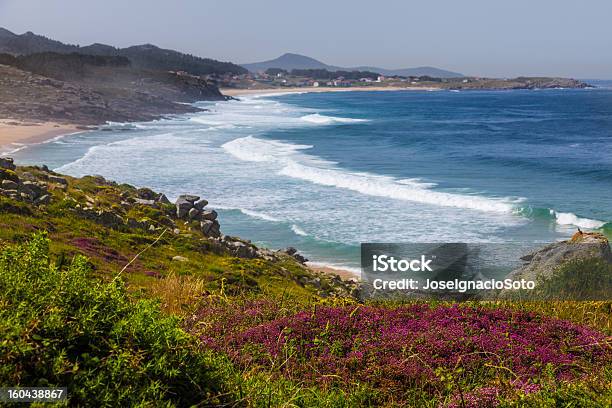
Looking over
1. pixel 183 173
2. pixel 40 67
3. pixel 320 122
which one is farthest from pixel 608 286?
pixel 40 67

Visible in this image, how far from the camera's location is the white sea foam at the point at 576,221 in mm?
27375

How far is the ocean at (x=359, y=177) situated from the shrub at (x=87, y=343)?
676 inches

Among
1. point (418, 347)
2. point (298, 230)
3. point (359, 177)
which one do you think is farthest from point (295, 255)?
point (359, 177)

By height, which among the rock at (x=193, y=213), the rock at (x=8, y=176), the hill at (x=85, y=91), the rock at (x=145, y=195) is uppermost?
the hill at (x=85, y=91)

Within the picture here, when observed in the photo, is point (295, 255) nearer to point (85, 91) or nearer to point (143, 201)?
point (143, 201)

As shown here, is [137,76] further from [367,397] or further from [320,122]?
[367,397]

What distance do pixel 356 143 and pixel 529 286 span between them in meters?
51.1

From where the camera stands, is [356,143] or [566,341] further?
[356,143]

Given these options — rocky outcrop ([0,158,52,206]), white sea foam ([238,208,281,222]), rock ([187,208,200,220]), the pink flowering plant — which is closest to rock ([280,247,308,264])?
rock ([187,208,200,220])

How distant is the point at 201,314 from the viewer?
6871mm

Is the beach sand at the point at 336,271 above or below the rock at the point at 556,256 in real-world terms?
below

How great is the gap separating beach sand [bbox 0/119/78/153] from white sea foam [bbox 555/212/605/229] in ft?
125

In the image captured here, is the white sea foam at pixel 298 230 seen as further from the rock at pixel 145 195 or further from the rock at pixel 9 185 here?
the rock at pixel 9 185

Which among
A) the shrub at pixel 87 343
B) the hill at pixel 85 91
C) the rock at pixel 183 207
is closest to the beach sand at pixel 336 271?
the rock at pixel 183 207
